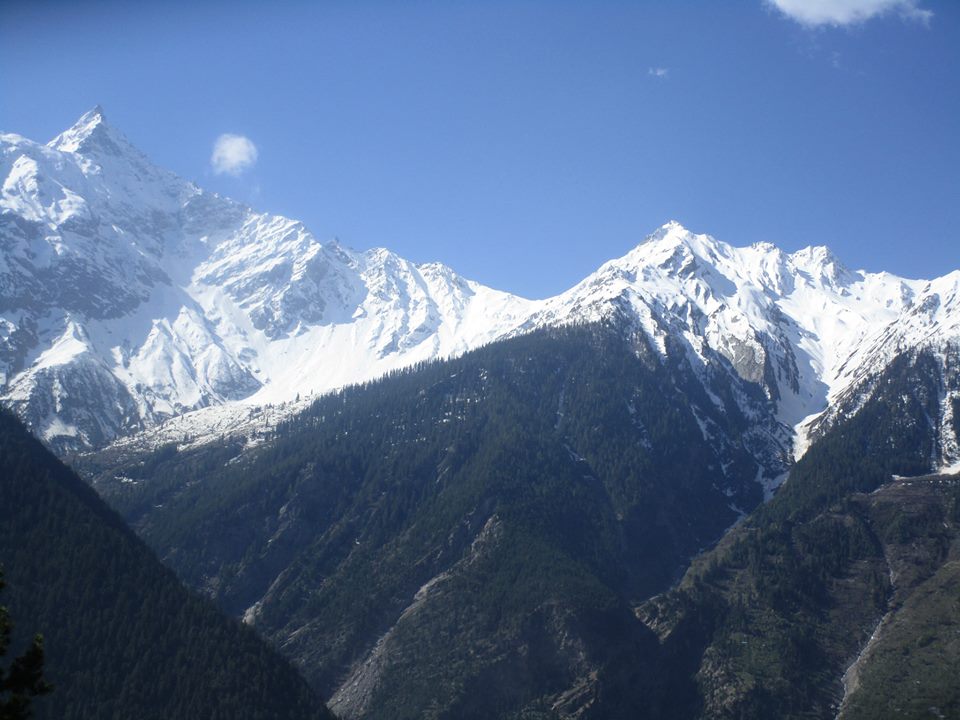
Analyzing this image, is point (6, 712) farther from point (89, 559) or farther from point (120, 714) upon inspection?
point (89, 559)

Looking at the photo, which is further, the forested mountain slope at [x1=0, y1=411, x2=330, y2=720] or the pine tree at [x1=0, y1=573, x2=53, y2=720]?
the forested mountain slope at [x1=0, y1=411, x2=330, y2=720]

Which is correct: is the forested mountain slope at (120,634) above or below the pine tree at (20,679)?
above

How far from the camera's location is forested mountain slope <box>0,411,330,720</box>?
537ft

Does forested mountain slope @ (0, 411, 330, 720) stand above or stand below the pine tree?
above

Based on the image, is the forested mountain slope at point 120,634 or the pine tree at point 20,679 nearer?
the pine tree at point 20,679

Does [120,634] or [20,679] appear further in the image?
[120,634]

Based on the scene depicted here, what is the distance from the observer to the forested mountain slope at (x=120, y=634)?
16375cm

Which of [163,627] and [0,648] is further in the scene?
[163,627]

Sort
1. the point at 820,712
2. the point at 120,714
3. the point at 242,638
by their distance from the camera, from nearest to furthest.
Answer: the point at 120,714, the point at 242,638, the point at 820,712

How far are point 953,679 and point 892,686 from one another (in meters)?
13.0

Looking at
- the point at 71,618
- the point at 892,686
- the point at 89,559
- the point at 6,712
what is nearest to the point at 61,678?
the point at 71,618

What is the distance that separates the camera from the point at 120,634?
17512cm

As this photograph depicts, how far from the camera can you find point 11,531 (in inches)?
7347

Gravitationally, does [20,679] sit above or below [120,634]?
below
